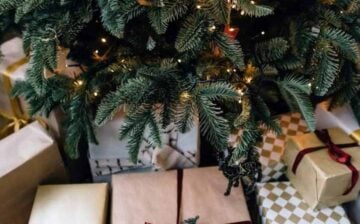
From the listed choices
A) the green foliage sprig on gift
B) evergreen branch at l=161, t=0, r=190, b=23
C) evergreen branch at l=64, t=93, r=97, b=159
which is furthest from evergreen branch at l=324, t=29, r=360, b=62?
evergreen branch at l=64, t=93, r=97, b=159

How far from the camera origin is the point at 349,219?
111 cm

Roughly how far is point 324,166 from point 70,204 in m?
0.64

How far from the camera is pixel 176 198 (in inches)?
39.6

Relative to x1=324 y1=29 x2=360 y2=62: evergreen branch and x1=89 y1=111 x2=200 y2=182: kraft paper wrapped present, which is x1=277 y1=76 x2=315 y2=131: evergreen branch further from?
x1=89 y1=111 x2=200 y2=182: kraft paper wrapped present

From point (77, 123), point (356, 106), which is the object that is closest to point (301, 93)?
point (356, 106)

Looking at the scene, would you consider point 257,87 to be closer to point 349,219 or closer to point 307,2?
point 307,2

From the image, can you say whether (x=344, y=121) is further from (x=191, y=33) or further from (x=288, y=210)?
(x=191, y=33)

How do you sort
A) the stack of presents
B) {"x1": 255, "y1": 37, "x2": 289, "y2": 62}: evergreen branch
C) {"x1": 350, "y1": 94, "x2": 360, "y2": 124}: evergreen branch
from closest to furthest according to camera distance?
{"x1": 255, "y1": 37, "x2": 289, "y2": 62}: evergreen branch, the stack of presents, {"x1": 350, "y1": 94, "x2": 360, "y2": 124}: evergreen branch

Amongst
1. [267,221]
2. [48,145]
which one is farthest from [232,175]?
[48,145]

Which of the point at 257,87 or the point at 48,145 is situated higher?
the point at 257,87

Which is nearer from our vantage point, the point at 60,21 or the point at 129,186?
the point at 60,21

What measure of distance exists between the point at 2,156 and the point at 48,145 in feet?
0.38

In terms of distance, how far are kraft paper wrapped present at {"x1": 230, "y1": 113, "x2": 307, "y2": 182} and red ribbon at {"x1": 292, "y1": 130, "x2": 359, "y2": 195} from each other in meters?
0.06

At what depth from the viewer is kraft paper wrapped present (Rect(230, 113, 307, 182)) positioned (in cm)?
109
